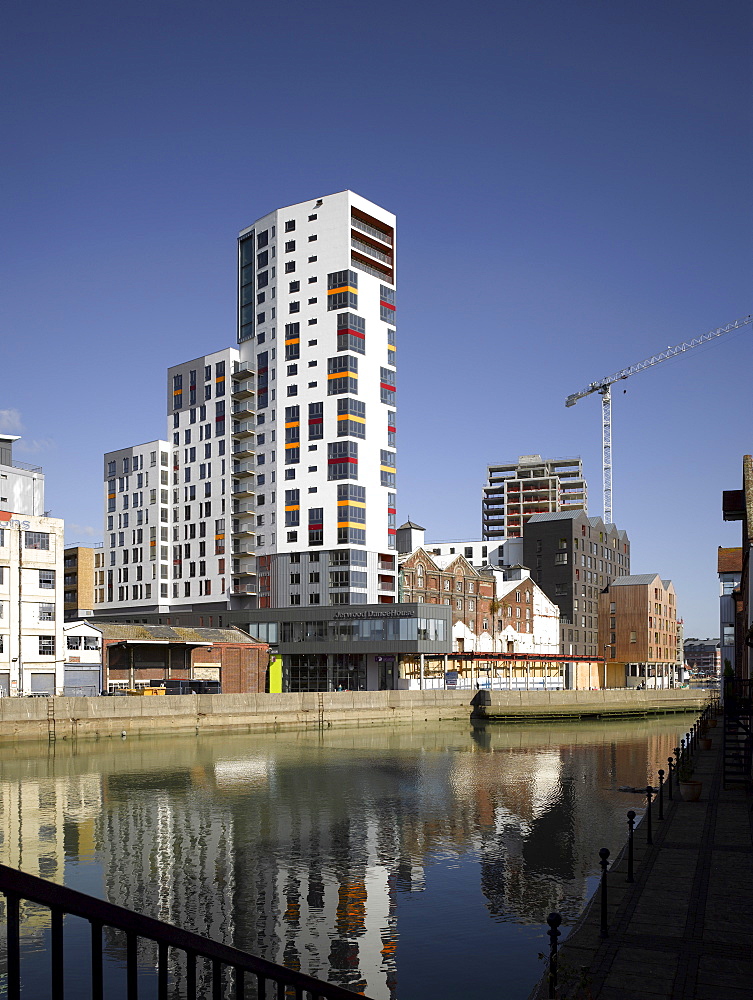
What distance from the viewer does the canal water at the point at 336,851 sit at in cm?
2134

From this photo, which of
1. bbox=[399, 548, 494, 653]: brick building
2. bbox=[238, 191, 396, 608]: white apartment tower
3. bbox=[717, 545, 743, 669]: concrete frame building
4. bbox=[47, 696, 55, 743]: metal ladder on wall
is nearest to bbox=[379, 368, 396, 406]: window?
bbox=[238, 191, 396, 608]: white apartment tower

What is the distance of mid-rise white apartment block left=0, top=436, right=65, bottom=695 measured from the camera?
83.8 metres

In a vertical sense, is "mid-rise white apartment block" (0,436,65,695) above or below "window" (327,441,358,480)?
below

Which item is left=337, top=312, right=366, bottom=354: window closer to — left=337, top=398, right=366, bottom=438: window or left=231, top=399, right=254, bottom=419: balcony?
left=337, top=398, right=366, bottom=438: window

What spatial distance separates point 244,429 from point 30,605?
5080 centimetres

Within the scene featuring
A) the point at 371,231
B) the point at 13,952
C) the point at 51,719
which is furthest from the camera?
the point at 371,231

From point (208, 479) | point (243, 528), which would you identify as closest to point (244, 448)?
point (208, 479)

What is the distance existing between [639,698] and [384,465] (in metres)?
45.9

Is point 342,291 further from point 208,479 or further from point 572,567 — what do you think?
point 572,567

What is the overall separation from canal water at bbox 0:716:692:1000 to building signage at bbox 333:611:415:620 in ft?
160

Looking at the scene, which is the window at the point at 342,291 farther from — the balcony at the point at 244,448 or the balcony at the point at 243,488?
the balcony at the point at 243,488

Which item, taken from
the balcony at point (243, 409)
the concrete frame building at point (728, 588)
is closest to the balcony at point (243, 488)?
the balcony at point (243, 409)

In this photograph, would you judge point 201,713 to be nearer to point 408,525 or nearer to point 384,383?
point 384,383

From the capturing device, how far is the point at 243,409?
132 m
